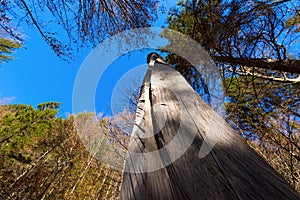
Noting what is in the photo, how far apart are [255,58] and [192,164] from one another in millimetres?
3840

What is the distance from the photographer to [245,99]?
5.34 m

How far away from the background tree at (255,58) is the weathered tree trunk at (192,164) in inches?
109

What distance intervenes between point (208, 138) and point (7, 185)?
10006 mm

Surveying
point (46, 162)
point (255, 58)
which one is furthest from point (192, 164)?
point (46, 162)

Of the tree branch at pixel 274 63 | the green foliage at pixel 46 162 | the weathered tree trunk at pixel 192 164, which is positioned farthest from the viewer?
the green foliage at pixel 46 162

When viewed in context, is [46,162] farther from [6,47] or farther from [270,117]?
[270,117]

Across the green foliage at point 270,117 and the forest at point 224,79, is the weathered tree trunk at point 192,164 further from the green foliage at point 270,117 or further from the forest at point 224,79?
the green foliage at point 270,117

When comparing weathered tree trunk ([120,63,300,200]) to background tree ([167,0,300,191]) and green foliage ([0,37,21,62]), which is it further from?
green foliage ([0,37,21,62])

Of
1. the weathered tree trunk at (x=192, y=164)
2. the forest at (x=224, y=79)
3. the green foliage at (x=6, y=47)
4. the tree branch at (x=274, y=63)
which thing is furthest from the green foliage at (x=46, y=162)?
the weathered tree trunk at (x=192, y=164)

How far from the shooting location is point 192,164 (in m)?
0.48

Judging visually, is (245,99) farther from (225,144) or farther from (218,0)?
(225,144)

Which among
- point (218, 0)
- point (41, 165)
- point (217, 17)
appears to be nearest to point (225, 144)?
point (217, 17)

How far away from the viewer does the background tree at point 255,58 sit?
10.5 feet

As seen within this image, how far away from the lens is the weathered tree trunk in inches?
15.0
